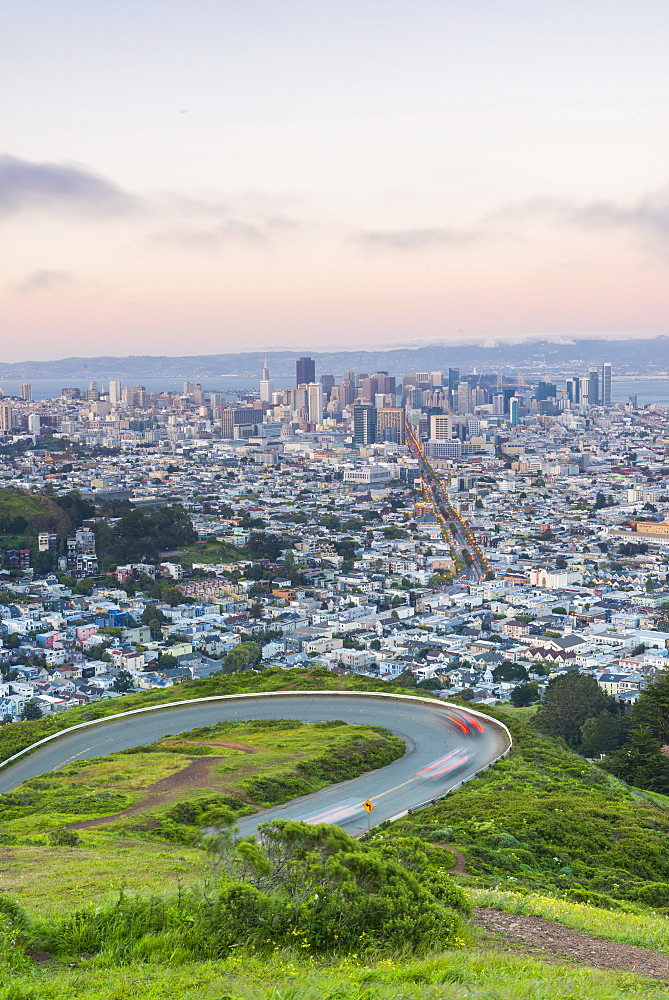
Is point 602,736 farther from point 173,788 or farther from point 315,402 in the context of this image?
point 315,402

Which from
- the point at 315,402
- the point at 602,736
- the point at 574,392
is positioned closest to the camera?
the point at 602,736

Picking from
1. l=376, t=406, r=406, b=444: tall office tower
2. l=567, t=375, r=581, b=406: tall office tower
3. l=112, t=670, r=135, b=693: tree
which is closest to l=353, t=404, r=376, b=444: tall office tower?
l=376, t=406, r=406, b=444: tall office tower

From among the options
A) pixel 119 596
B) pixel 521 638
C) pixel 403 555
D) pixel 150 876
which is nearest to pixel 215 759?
pixel 150 876

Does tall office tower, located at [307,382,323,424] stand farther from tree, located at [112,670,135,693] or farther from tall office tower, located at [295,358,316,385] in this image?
tree, located at [112,670,135,693]

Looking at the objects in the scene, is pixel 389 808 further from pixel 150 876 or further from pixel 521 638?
pixel 521 638

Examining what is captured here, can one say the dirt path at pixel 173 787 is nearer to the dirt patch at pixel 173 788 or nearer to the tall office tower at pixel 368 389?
the dirt patch at pixel 173 788

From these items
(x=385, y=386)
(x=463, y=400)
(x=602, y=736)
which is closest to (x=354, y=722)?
(x=602, y=736)
